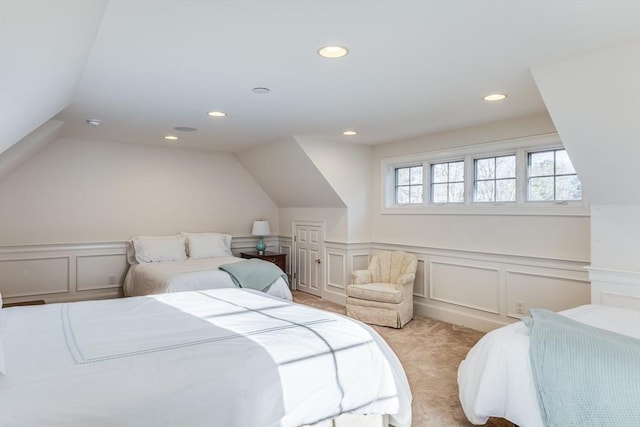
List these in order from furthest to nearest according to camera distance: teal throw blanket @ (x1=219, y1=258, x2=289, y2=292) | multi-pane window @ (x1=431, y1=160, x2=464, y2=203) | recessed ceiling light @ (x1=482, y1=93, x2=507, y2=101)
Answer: multi-pane window @ (x1=431, y1=160, x2=464, y2=203) < teal throw blanket @ (x1=219, y1=258, x2=289, y2=292) < recessed ceiling light @ (x1=482, y1=93, x2=507, y2=101)

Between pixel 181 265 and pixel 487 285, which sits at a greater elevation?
pixel 181 265

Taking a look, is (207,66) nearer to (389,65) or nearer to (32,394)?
(389,65)

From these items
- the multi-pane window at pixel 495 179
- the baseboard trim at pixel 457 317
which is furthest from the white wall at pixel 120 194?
the multi-pane window at pixel 495 179

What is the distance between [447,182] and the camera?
15.2ft

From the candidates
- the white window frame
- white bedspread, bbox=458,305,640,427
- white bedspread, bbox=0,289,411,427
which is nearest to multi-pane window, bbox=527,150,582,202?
the white window frame

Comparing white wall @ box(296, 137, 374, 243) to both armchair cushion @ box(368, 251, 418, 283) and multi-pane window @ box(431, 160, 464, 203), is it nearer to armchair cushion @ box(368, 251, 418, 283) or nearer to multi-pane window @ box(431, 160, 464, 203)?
armchair cushion @ box(368, 251, 418, 283)

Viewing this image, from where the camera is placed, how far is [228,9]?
5.89 ft

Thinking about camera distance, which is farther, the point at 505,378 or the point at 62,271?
the point at 62,271

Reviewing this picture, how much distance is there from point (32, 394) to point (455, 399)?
237 centimetres

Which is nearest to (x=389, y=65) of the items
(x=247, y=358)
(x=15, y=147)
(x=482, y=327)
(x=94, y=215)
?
(x=247, y=358)

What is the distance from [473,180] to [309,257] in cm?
266

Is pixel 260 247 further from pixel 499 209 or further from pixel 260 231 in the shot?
pixel 499 209

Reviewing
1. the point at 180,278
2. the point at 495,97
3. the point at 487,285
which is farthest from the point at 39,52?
the point at 487,285

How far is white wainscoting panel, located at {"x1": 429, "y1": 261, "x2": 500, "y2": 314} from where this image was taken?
4.05 metres
